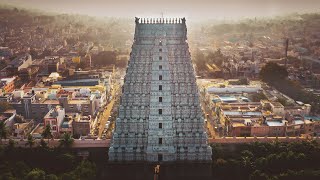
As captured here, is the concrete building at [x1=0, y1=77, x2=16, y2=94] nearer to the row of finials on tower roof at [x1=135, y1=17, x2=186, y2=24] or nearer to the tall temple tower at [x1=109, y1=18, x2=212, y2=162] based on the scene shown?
the tall temple tower at [x1=109, y1=18, x2=212, y2=162]

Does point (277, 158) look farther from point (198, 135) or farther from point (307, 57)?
point (307, 57)

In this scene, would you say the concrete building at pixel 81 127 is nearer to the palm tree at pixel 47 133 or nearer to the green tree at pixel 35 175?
the palm tree at pixel 47 133

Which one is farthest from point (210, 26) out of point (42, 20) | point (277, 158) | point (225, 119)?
point (277, 158)

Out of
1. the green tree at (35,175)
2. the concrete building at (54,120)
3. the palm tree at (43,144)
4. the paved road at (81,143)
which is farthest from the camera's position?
the concrete building at (54,120)

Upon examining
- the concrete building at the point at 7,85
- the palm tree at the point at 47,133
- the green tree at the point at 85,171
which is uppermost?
the concrete building at the point at 7,85

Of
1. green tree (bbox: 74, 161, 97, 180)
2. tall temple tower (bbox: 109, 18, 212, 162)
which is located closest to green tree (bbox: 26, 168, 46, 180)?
green tree (bbox: 74, 161, 97, 180)

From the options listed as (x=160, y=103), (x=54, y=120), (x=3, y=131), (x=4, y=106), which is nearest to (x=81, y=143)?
(x=3, y=131)

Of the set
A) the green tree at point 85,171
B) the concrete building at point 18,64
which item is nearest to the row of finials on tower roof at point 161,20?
the green tree at point 85,171

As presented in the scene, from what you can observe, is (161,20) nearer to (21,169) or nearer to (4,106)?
(21,169)
